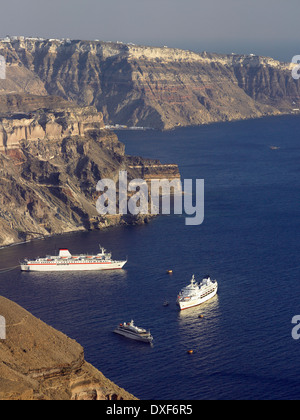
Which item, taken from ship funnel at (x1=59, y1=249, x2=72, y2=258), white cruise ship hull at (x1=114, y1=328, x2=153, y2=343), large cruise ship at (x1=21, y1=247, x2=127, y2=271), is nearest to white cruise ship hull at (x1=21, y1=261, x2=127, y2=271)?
large cruise ship at (x1=21, y1=247, x2=127, y2=271)

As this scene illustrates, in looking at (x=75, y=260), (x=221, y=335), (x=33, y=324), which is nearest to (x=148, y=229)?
(x=75, y=260)

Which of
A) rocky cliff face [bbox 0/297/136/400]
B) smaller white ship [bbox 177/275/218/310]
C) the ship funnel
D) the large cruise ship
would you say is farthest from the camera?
the ship funnel

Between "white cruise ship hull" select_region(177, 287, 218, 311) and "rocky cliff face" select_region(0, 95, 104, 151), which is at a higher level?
"rocky cliff face" select_region(0, 95, 104, 151)

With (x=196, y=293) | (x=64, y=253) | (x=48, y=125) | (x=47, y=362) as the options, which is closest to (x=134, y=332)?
(x=196, y=293)

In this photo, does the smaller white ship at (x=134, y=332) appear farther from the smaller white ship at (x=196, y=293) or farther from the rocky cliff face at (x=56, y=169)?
the rocky cliff face at (x=56, y=169)

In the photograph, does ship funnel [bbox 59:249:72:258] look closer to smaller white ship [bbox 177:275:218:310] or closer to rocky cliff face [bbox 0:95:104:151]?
smaller white ship [bbox 177:275:218:310]
